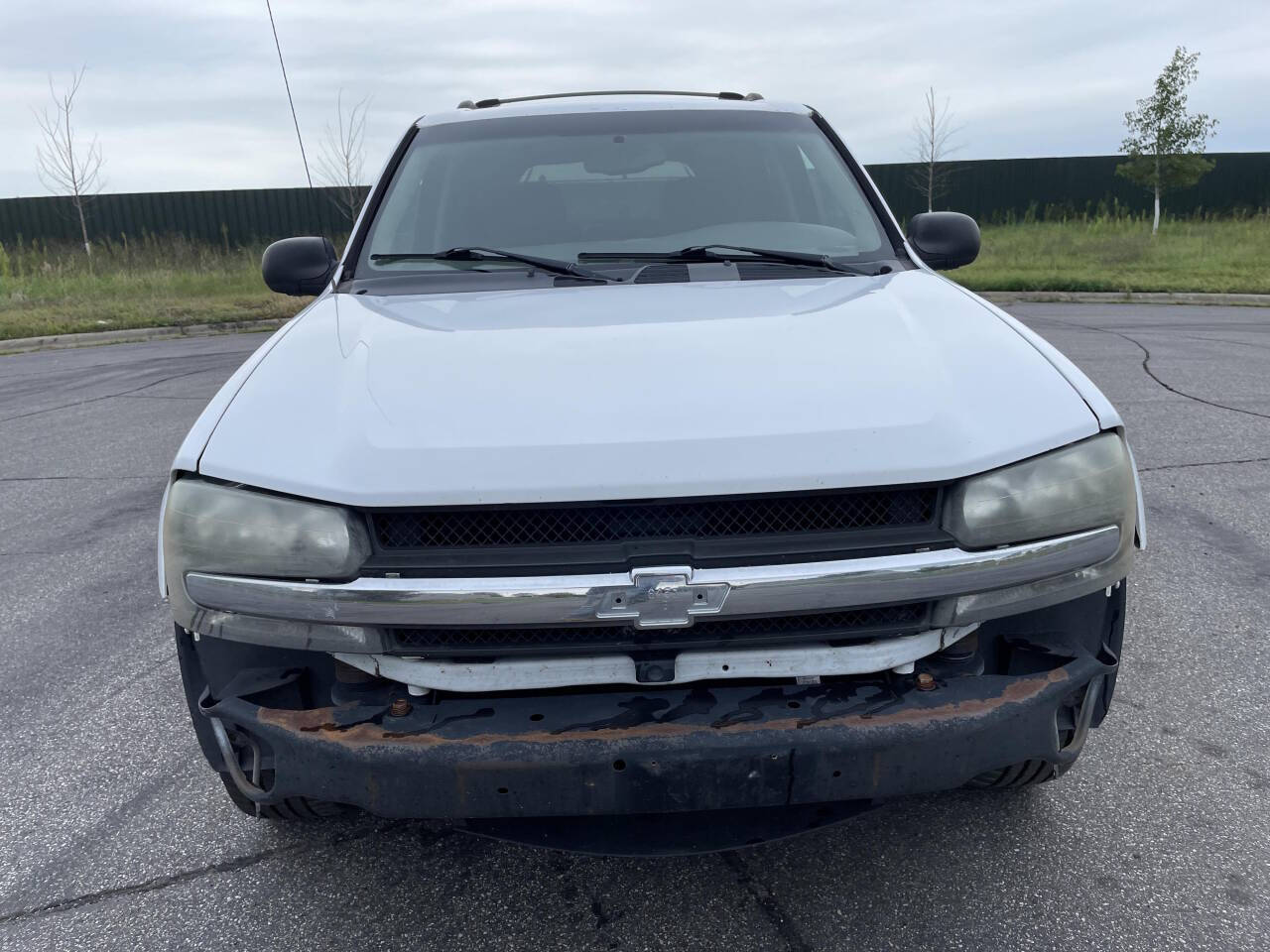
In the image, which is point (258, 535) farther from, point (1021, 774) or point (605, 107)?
point (605, 107)

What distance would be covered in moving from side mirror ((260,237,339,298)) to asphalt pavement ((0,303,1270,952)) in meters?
1.31

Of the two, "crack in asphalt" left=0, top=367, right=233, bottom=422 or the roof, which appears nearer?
the roof

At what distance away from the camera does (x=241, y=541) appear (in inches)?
69.2

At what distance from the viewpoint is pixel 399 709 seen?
1.79 m

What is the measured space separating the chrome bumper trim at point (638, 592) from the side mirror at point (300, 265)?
64.8 inches

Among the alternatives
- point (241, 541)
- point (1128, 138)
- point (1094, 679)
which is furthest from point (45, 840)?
point (1128, 138)

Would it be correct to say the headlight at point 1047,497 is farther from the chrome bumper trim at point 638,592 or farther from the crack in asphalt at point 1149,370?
the crack in asphalt at point 1149,370

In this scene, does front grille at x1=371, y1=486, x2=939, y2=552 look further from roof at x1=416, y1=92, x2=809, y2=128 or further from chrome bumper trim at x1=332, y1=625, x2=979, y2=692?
roof at x1=416, y1=92, x2=809, y2=128

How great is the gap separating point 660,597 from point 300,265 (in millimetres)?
2029

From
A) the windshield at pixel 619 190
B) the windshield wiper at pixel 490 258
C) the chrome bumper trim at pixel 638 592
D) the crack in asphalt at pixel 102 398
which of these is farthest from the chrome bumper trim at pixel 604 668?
the crack in asphalt at pixel 102 398

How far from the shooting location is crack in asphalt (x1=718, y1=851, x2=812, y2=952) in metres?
1.96

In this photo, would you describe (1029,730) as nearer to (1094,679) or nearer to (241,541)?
(1094,679)

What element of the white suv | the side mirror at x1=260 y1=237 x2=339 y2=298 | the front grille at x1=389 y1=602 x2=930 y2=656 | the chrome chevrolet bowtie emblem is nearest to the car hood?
the white suv

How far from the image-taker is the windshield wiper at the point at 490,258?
2682 mm
